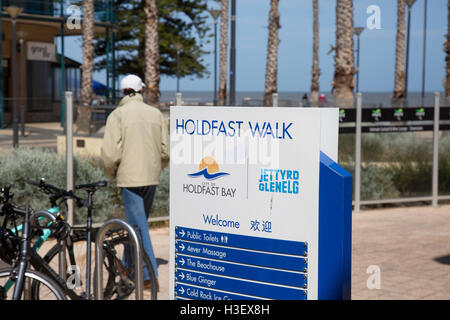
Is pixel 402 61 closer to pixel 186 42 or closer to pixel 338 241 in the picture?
pixel 186 42

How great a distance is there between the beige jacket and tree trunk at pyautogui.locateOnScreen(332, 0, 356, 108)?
11138 millimetres

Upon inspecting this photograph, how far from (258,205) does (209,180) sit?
0.97 feet

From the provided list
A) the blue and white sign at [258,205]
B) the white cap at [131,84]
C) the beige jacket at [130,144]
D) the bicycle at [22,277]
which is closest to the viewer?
the blue and white sign at [258,205]

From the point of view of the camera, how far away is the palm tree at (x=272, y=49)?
33375mm

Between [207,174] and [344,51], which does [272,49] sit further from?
[207,174]

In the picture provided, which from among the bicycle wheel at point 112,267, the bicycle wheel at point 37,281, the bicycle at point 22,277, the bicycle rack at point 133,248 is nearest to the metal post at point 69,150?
the bicycle wheel at point 112,267

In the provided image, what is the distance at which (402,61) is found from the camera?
123ft

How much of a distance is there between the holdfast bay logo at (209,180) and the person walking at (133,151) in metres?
3.01

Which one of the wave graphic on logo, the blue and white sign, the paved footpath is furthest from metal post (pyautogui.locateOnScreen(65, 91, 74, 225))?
the wave graphic on logo

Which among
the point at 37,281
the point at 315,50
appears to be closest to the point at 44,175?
the point at 37,281

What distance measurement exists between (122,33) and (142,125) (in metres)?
38.3

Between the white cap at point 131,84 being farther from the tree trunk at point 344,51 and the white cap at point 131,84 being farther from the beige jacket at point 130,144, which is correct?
the tree trunk at point 344,51

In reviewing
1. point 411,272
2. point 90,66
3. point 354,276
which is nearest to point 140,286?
point 354,276
